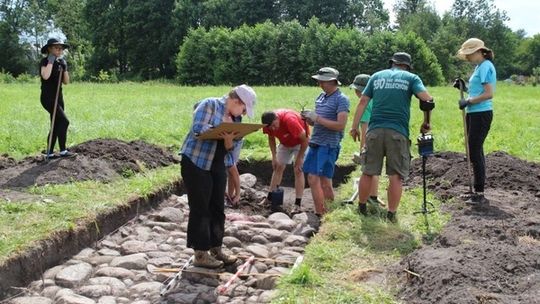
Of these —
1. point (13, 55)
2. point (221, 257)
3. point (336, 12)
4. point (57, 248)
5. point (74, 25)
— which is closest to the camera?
point (221, 257)

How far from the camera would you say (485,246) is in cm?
532

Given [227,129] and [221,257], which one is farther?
[221,257]

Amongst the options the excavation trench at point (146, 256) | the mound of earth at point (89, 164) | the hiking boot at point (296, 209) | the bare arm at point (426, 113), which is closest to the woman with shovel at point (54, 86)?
the mound of earth at point (89, 164)

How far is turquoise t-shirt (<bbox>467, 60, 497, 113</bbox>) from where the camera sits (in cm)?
741

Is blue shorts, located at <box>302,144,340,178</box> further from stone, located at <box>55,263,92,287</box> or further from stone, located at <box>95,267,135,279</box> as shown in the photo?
stone, located at <box>55,263,92,287</box>

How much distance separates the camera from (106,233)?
711cm

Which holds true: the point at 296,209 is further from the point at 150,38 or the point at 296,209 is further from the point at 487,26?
the point at 487,26

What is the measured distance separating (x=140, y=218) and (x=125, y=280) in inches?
84.6

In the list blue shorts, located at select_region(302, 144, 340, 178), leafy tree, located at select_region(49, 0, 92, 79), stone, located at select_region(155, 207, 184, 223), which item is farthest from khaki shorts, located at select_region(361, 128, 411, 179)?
leafy tree, located at select_region(49, 0, 92, 79)

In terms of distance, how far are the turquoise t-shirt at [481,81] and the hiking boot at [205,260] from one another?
3.86 meters

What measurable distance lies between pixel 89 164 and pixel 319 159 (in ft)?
12.1

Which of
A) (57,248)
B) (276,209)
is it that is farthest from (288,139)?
(57,248)

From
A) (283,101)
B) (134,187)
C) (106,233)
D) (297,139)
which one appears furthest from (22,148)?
(283,101)

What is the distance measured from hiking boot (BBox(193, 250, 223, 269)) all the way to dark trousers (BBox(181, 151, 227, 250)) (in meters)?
0.07
